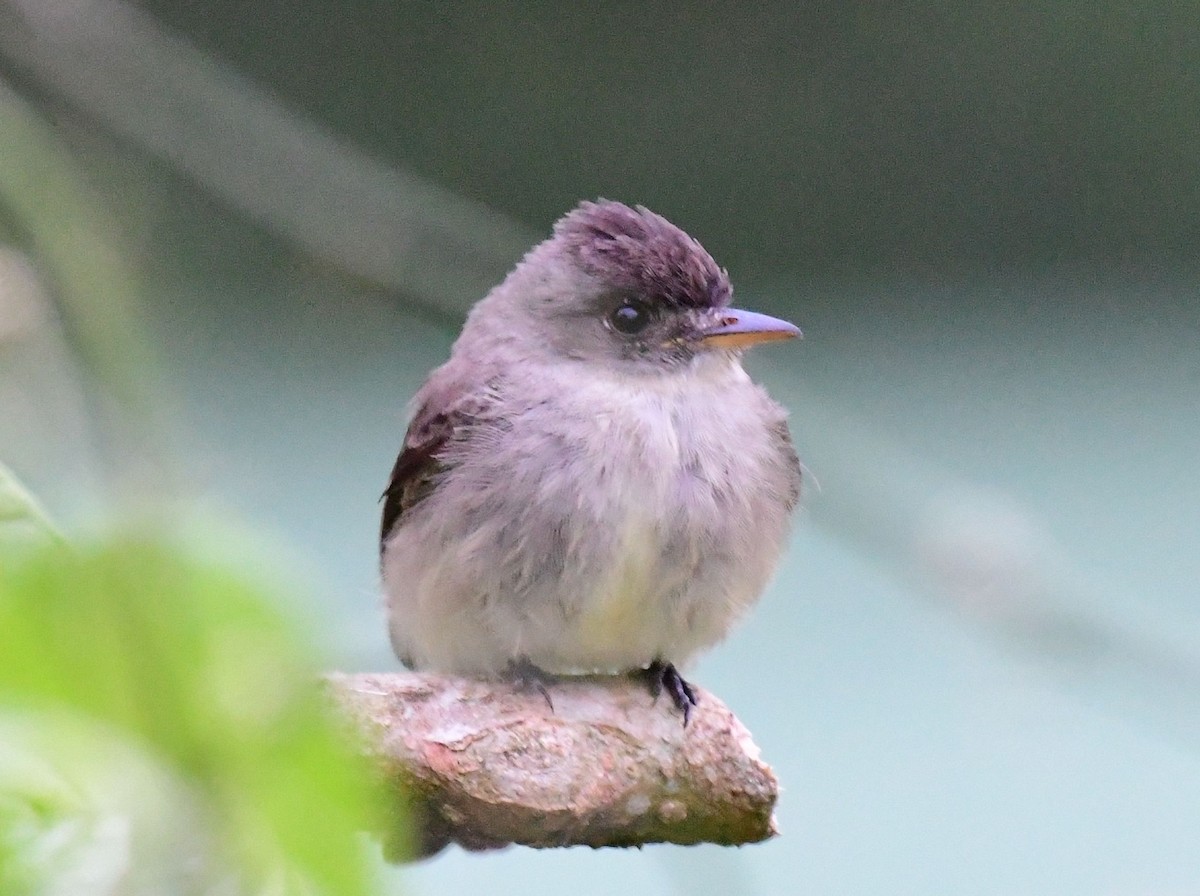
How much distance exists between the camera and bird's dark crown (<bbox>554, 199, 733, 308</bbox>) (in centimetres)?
156

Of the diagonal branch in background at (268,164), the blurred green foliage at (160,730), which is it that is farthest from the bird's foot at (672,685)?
the blurred green foliage at (160,730)

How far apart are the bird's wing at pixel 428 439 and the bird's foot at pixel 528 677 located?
22 centimetres

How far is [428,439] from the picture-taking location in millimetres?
1545

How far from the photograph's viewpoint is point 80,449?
1.06 ft

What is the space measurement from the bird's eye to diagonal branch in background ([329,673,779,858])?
43 cm

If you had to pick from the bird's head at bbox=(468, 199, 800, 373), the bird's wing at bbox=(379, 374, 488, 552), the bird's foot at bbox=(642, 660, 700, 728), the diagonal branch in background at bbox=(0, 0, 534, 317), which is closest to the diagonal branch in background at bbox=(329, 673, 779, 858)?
the bird's foot at bbox=(642, 660, 700, 728)

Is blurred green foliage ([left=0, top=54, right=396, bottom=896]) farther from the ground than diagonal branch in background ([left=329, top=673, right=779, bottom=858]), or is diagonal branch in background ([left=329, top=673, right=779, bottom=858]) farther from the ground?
diagonal branch in background ([left=329, top=673, right=779, bottom=858])

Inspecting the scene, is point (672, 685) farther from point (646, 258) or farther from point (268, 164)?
point (268, 164)

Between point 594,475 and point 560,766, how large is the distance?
31 centimetres

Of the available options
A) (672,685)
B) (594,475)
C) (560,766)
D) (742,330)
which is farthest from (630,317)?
(560,766)

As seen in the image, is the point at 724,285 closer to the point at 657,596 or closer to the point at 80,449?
the point at 657,596

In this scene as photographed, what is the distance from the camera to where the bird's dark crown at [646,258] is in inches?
61.4

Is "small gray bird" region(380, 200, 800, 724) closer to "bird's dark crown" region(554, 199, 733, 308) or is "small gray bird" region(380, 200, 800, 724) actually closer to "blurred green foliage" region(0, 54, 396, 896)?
"bird's dark crown" region(554, 199, 733, 308)

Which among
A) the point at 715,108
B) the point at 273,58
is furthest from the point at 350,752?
the point at 715,108
